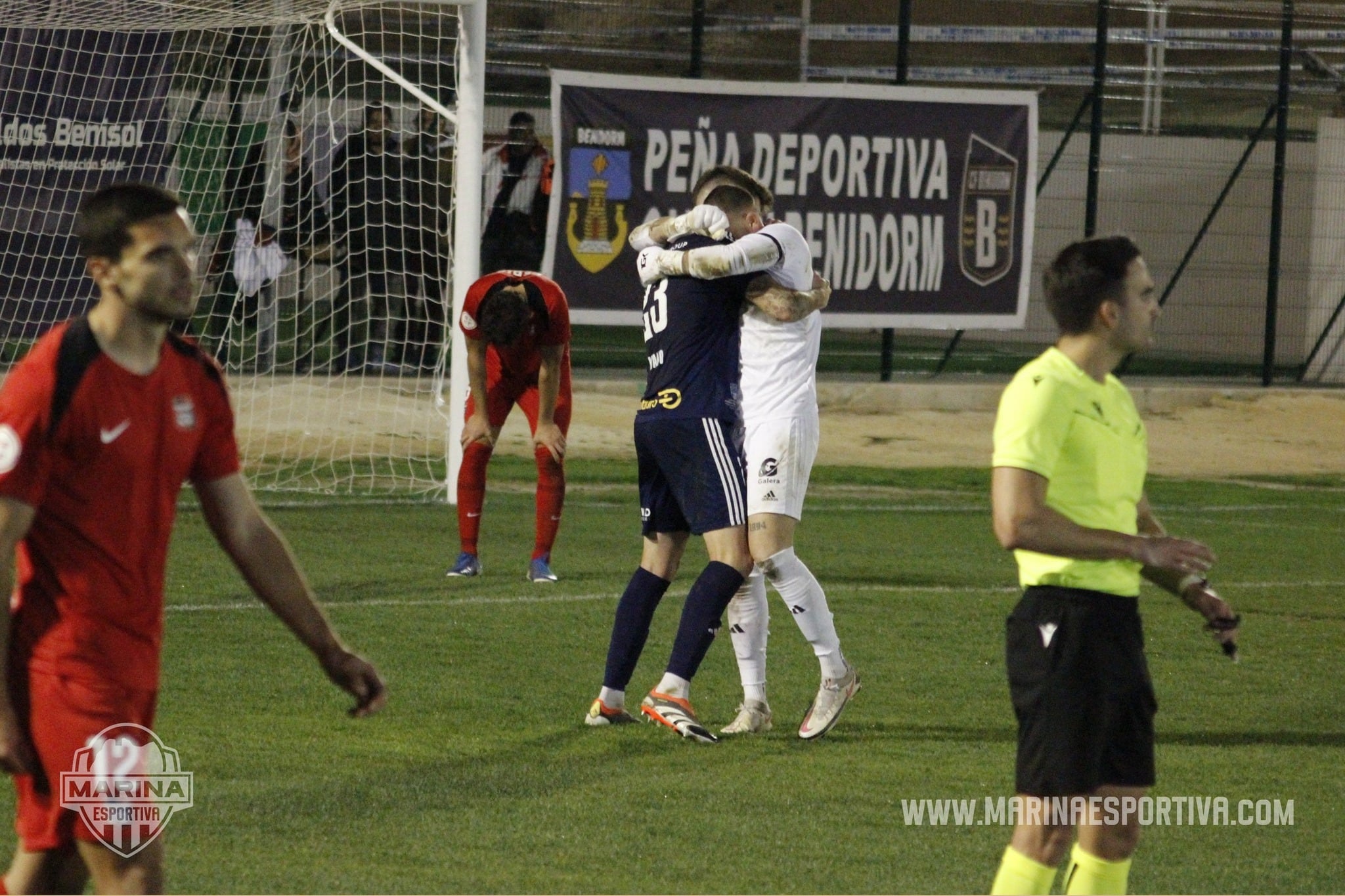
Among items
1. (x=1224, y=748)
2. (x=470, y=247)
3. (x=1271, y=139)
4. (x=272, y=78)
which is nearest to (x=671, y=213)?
(x=272, y=78)

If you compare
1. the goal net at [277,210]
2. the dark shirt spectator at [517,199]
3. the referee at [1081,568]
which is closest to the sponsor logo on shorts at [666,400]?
the referee at [1081,568]

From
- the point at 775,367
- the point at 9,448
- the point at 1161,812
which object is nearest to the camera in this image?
the point at 9,448

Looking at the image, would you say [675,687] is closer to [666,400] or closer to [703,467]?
[703,467]

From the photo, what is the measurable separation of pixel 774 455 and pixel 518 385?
371 cm

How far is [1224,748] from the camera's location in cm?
689

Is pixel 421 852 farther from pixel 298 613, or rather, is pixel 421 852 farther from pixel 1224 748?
pixel 1224 748

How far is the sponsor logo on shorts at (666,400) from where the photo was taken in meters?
6.86

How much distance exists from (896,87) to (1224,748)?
41.3ft

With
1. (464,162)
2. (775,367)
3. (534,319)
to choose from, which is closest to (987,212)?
(464,162)

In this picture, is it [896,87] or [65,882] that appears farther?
[896,87]

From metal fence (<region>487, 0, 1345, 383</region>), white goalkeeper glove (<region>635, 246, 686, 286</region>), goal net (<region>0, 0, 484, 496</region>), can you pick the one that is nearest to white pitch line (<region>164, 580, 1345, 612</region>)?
white goalkeeper glove (<region>635, 246, 686, 286</region>)

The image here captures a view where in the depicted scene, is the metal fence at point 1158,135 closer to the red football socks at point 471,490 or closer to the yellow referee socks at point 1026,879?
the red football socks at point 471,490

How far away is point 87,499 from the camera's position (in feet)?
11.8

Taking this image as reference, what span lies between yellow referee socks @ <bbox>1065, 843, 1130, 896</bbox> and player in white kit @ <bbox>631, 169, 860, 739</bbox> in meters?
2.70
